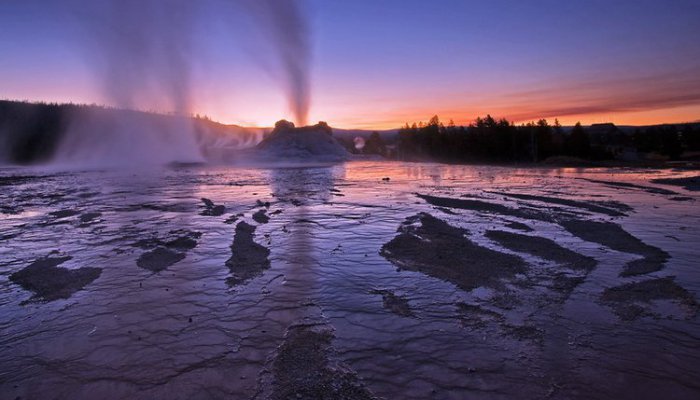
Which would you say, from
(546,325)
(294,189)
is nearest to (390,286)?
(546,325)

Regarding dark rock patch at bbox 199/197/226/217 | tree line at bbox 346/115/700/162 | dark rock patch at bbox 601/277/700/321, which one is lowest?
dark rock patch at bbox 601/277/700/321

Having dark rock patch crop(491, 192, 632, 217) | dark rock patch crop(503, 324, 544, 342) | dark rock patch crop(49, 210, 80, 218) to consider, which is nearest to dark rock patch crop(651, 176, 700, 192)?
dark rock patch crop(491, 192, 632, 217)

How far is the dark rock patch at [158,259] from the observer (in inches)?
326

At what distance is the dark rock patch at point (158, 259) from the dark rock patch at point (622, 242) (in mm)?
8631

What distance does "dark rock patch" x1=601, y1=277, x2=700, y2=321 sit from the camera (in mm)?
5965

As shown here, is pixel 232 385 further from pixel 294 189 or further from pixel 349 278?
pixel 294 189

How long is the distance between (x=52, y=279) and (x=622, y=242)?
12.0 m

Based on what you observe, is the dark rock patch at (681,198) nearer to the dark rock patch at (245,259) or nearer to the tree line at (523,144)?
the dark rock patch at (245,259)

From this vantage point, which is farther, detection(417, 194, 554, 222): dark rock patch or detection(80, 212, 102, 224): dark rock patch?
detection(417, 194, 554, 222): dark rock patch

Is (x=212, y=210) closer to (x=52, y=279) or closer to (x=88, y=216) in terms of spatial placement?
(x=88, y=216)

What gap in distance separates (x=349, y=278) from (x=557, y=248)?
5.02 meters

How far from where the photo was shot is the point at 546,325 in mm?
5449

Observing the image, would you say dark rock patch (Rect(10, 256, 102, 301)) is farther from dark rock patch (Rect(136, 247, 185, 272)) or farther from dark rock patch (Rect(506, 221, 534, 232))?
dark rock patch (Rect(506, 221, 534, 232))

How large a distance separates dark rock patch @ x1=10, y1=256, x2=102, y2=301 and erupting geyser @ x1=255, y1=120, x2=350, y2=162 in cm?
5769
